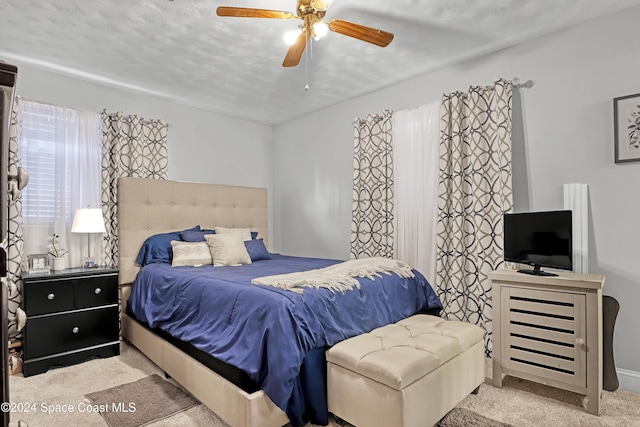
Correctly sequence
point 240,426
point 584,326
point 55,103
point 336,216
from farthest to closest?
point 336,216, point 55,103, point 584,326, point 240,426

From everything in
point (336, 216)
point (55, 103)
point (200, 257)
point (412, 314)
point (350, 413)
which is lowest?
point (350, 413)

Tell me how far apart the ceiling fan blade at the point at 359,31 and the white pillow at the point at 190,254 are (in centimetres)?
237

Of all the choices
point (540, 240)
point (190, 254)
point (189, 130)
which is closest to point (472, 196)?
point (540, 240)

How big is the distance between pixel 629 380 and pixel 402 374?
1908mm

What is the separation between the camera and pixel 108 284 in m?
3.24

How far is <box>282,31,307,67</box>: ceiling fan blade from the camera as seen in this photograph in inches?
87.8

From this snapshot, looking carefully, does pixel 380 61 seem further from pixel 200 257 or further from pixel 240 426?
pixel 240 426

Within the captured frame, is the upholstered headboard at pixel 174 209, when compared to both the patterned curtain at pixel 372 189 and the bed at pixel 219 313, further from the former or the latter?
the patterned curtain at pixel 372 189

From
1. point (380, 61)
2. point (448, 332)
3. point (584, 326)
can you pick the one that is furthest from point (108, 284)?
point (584, 326)

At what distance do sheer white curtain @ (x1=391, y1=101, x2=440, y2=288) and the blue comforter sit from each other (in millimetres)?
627

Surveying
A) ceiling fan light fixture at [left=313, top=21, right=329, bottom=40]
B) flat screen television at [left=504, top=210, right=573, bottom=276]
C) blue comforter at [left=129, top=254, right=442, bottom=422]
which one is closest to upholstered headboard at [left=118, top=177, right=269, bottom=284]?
blue comforter at [left=129, top=254, right=442, bottom=422]

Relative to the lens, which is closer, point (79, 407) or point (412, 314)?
point (79, 407)

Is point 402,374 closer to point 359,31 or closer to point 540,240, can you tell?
point 540,240

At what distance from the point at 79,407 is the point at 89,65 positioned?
2.79 metres
